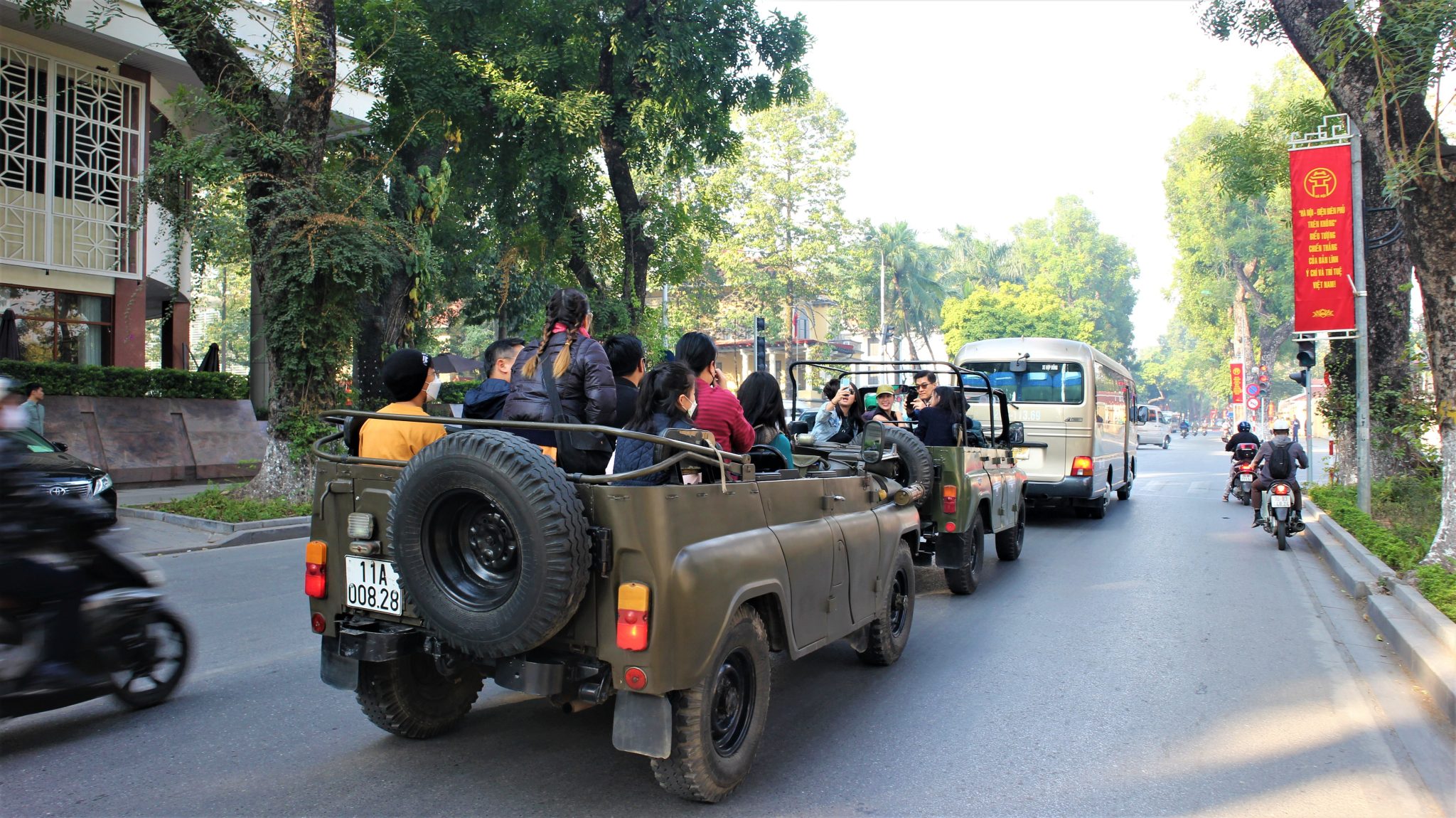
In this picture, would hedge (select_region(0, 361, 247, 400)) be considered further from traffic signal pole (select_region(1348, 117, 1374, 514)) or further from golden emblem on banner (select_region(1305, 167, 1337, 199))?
golden emblem on banner (select_region(1305, 167, 1337, 199))

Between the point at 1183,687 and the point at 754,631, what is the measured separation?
318 cm

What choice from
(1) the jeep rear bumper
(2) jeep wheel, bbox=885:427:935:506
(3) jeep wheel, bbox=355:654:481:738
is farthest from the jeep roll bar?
(1) the jeep rear bumper

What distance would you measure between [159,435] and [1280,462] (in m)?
17.4

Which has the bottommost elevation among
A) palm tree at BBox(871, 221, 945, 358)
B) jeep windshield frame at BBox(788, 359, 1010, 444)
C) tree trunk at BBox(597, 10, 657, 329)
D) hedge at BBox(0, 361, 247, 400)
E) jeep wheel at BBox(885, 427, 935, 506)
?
jeep wheel at BBox(885, 427, 935, 506)

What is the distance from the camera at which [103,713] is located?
4.60 meters

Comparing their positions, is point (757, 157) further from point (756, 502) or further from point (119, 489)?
point (756, 502)

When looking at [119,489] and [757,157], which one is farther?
[757,157]

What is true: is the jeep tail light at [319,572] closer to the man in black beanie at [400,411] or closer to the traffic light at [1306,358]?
the man in black beanie at [400,411]

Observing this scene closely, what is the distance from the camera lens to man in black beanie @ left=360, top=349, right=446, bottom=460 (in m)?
4.25

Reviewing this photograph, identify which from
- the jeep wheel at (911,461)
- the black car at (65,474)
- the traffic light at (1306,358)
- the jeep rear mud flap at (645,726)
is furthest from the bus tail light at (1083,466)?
the black car at (65,474)

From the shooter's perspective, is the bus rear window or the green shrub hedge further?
the bus rear window

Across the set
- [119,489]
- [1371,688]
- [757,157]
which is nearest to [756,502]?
[1371,688]

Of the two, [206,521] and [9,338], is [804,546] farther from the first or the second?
[9,338]

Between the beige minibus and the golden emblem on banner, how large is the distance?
362 cm
